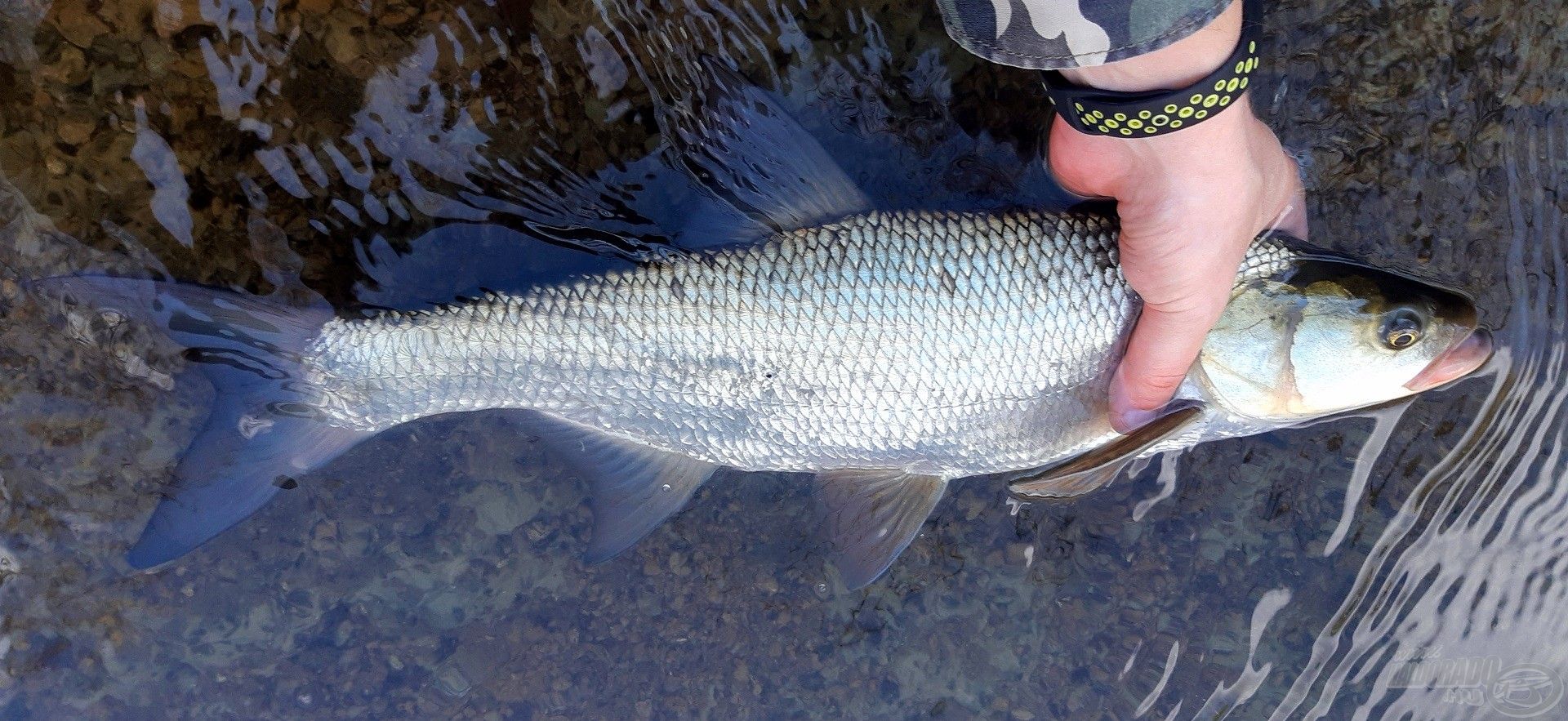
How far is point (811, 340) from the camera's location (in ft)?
5.75

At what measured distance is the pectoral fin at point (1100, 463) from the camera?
1812 mm

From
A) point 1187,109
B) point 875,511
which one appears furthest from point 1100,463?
point 1187,109

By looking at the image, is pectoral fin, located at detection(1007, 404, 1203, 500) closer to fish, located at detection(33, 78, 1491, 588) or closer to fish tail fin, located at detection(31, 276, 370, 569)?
fish, located at detection(33, 78, 1491, 588)

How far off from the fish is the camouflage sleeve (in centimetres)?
51

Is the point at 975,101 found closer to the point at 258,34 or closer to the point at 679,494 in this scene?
the point at 679,494

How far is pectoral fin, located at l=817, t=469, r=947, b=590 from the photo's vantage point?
6.48ft

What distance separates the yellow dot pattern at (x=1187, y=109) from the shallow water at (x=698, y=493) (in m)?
0.62

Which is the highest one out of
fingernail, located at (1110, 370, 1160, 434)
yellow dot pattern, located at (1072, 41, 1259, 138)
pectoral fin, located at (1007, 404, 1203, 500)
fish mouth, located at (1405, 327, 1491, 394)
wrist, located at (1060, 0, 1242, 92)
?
wrist, located at (1060, 0, 1242, 92)

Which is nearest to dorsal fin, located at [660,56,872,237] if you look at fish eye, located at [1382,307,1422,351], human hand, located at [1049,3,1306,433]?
human hand, located at [1049,3,1306,433]

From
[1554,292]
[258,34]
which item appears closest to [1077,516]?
[1554,292]

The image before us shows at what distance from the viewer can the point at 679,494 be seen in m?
1.99

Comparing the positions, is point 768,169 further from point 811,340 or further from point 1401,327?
point 1401,327

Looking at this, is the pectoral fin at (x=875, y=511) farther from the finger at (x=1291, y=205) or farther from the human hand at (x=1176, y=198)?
the finger at (x=1291, y=205)

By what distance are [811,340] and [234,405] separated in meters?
1.21
